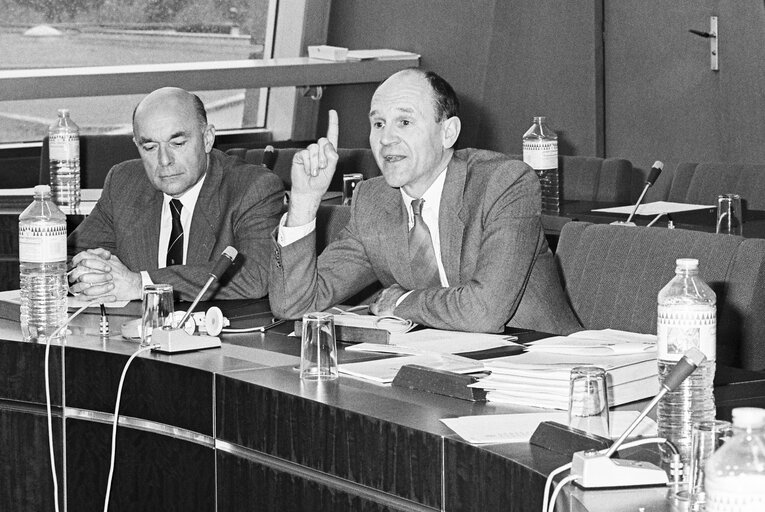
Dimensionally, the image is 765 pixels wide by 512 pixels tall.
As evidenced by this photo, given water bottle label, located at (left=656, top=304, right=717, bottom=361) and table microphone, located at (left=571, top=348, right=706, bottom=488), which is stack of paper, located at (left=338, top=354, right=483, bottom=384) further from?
table microphone, located at (left=571, top=348, right=706, bottom=488)

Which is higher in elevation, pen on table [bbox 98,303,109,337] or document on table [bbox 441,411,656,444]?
document on table [bbox 441,411,656,444]

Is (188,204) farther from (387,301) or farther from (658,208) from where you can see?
(658,208)

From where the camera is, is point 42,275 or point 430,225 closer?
point 42,275

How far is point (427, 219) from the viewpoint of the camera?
2.98m

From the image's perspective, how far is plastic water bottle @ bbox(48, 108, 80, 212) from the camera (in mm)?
5070

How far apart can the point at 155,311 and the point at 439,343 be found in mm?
608

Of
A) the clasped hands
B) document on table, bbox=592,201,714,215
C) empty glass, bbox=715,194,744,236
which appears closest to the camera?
the clasped hands

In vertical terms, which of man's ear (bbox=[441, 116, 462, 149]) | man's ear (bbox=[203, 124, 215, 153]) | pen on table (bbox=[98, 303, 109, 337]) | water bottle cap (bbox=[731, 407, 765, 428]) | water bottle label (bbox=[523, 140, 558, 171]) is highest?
man's ear (bbox=[441, 116, 462, 149])

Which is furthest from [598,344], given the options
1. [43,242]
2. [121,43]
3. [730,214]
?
[121,43]

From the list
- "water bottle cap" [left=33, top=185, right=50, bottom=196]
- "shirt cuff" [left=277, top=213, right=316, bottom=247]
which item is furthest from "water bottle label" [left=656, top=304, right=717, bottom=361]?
"water bottle cap" [left=33, top=185, right=50, bottom=196]

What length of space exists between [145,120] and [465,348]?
4.60 ft

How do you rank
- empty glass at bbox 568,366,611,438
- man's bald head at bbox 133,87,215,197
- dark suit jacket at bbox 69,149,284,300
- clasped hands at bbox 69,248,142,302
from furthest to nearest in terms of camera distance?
man's bald head at bbox 133,87,215,197 → dark suit jacket at bbox 69,149,284,300 → clasped hands at bbox 69,248,142,302 → empty glass at bbox 568,366,611,438

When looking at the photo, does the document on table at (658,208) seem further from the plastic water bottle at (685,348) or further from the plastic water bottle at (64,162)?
the plastic water bottle at (685,348)

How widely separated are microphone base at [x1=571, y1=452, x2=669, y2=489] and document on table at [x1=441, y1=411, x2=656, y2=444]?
212 mm
